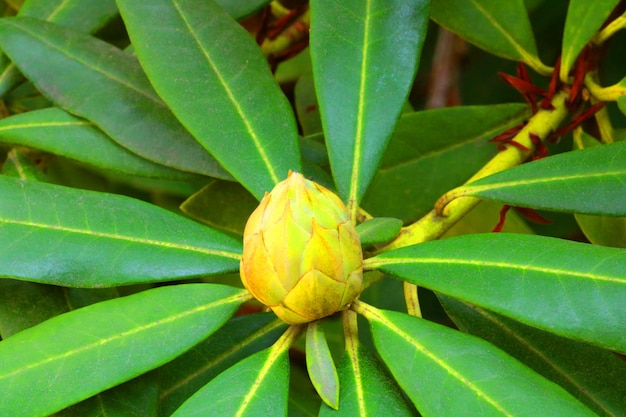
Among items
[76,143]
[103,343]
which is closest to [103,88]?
[76,143]

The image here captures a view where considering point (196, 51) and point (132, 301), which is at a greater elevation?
point (196, 51)

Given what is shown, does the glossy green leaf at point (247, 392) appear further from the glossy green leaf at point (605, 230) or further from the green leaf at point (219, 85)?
the glossy green leaf at point (605, 230)

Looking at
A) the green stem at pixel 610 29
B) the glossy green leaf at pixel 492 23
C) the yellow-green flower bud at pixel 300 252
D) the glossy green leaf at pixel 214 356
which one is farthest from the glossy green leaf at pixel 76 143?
the green stem at pixel 610 29

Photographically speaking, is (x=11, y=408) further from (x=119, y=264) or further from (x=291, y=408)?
(x=291, y=408)

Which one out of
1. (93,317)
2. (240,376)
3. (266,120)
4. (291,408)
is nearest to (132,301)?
(93,317)

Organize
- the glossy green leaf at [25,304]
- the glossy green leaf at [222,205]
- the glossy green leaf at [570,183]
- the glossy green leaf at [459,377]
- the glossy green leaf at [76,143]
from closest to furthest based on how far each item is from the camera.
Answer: the glossy green leaf at [459,377]
the glossy green leaf at [570,183]
the glossy green leaf at [25,304]
the glossy green leaf at [76,143]
the glossy green leaf at [222,205]

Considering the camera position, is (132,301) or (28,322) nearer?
(132,301)

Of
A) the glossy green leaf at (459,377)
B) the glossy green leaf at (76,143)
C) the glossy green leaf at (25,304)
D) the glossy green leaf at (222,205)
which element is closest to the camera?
the glossy green leaf at (459,377)

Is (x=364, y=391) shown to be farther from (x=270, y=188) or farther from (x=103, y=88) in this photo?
(x=103, y=88)
